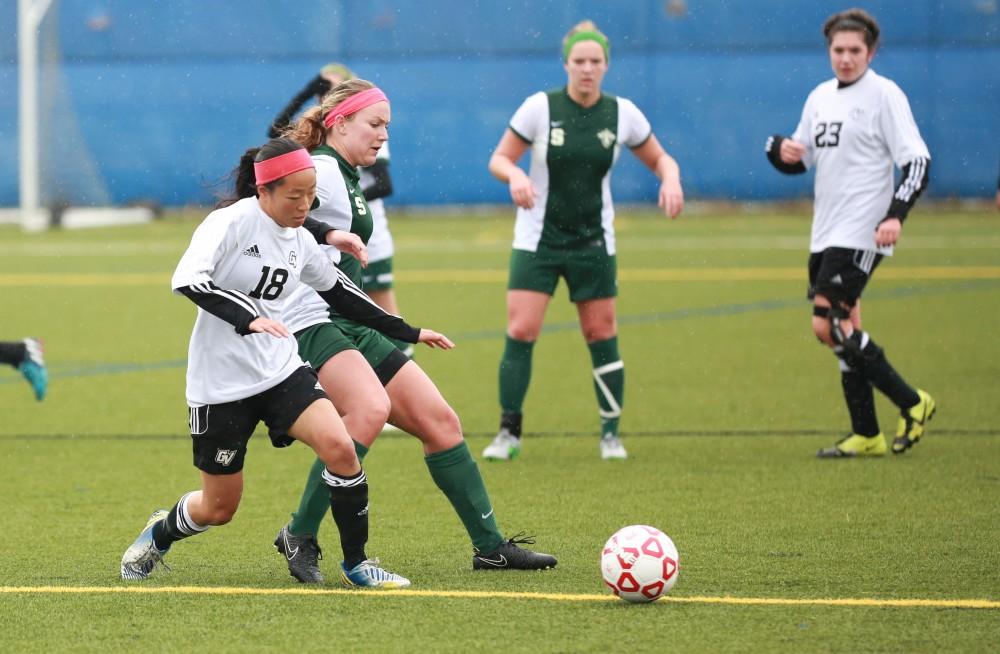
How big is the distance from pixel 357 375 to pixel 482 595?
0.95m

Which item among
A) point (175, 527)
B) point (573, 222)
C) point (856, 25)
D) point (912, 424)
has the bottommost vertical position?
point (912, 424)

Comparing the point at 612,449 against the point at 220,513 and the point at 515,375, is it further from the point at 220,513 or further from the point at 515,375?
the point at 220,513

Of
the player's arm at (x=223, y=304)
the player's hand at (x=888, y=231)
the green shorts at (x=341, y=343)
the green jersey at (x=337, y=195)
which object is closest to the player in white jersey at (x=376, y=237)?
the player's hand at (x=888, y=231)

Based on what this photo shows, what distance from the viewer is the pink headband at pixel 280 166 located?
223 inches

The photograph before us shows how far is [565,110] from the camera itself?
9039 mm

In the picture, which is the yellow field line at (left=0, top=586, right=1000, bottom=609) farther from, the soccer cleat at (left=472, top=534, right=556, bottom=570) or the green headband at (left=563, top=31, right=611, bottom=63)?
the green headband at (left=563, top=31, right=611, bottom=63)

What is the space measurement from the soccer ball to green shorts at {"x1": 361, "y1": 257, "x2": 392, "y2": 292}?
14.3 feet

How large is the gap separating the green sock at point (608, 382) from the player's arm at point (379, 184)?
1549 millimetres

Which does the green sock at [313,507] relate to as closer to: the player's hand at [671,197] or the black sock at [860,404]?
the player's hand at [671,197]

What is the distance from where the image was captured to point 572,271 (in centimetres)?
903

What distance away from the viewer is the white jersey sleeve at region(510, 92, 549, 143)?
29.7 feet

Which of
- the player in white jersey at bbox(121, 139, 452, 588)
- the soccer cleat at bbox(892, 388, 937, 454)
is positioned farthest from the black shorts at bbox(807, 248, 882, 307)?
the player in white jersey at bbox(121, 139, 452, 588)

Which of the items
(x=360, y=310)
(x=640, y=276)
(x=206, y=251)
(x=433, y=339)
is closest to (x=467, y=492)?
(x=433, y=339)

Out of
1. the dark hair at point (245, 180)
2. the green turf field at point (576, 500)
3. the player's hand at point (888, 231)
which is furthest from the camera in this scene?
the player's hand at point (888, 231)
